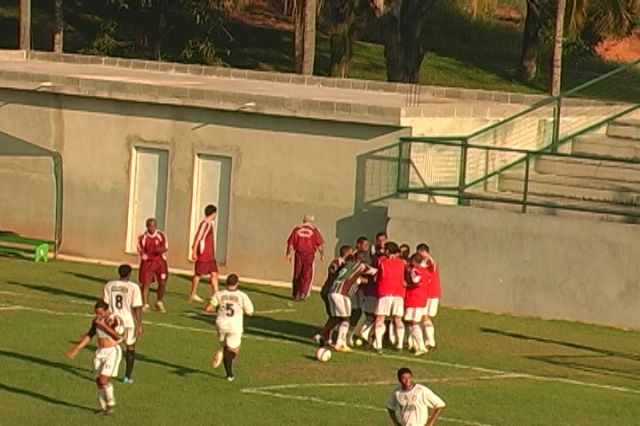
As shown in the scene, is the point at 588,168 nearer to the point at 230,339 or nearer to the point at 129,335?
the point at 230,339

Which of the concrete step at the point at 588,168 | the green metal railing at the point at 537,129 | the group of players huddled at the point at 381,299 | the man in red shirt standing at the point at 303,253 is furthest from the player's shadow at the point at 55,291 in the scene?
the concrete step at the point at 588,168

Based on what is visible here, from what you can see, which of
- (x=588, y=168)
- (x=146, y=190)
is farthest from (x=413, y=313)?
(x=146, y=190)

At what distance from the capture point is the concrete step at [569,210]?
109 ft

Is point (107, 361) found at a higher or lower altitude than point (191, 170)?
lower

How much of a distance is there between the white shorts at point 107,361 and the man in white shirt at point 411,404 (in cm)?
428

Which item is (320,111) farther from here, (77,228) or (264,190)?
(77,228)

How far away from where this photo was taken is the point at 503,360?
28.1 metres

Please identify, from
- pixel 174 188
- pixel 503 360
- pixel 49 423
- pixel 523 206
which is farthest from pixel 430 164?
pixel 49 423

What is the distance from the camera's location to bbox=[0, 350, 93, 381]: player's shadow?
2505 cm

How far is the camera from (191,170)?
36781 mm

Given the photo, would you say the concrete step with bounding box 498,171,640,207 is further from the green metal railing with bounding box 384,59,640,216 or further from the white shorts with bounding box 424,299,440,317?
the white shorts with bounding box 424,299,440,317

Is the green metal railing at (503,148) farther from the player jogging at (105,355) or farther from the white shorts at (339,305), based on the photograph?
the player jogging at (105,355)

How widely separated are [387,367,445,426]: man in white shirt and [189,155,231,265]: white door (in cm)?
1745

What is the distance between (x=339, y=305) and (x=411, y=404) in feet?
26.2
